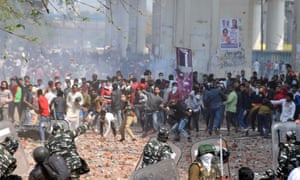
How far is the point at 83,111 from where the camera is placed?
2145 cm

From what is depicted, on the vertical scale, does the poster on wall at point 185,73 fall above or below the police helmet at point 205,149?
above

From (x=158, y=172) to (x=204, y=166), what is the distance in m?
1.34

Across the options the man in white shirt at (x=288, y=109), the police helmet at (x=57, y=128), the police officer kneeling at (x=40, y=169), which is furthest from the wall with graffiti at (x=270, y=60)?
the police officer kneeling at (x=40, y=169)

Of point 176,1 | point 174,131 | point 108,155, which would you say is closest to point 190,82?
point 174,131

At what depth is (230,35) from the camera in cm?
3359

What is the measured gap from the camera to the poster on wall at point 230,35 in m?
33.4

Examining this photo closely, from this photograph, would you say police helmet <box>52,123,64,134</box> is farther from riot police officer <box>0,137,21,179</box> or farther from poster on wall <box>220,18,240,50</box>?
poster on wall <box>220,18,240,50</box>

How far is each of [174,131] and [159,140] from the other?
9973mm

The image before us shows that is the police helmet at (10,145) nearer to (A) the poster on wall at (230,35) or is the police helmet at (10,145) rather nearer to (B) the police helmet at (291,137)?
(B) the police helmet at (291,137)

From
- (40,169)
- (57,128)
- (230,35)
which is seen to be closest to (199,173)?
(40,169)

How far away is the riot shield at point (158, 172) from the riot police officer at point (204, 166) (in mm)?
915

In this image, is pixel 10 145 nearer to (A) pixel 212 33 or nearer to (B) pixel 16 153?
(B) pixel 16 153

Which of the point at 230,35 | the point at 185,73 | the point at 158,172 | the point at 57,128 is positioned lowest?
the point at 158,172

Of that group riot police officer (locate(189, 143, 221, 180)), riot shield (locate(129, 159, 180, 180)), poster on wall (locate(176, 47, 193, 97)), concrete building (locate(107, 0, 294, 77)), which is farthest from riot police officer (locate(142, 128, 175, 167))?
concrete building (locate(107, 0, 294, 77))
